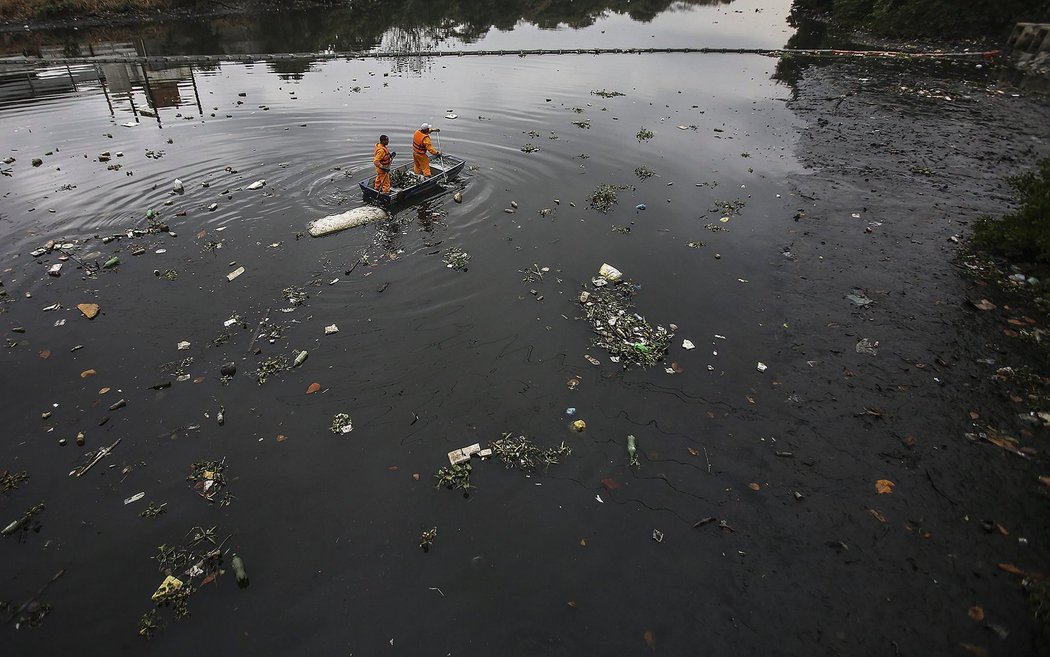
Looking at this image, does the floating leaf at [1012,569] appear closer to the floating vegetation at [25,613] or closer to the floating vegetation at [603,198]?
the floating vegetation at [603,198]

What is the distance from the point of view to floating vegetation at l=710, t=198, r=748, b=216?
38.7 ft

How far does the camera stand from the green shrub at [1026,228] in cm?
884

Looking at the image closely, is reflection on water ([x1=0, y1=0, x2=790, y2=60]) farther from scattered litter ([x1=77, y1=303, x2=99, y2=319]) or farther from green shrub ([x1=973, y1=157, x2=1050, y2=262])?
green shrub ([x1=973, y1=157, x2=1050, y2=262])

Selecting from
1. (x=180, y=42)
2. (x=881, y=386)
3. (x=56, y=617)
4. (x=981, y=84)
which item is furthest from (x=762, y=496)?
(x=180, y=42)

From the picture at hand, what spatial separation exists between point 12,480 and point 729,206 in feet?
45.7

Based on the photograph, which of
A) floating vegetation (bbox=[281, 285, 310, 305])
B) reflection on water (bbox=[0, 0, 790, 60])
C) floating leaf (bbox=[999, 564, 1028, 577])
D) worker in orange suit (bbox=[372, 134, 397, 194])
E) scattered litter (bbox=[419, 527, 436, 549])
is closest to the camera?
floating leaf (bbox=[999, 564, 1028, 577])

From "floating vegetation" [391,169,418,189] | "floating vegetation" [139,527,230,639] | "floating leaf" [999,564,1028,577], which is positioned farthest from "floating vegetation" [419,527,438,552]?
"floating vegetation" [391,169,418,189]

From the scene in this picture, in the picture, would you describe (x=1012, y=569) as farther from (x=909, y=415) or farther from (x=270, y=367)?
(x=270, y=367)

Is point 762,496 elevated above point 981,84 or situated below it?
below

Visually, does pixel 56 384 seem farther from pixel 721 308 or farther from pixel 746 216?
pixel 746 216

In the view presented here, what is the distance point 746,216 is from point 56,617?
1339cm

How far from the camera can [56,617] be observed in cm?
477

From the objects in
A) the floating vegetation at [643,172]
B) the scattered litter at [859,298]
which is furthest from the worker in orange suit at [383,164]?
the scattered litter at [859,298]

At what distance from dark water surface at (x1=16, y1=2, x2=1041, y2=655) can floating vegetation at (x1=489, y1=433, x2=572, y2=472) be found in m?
0.15
